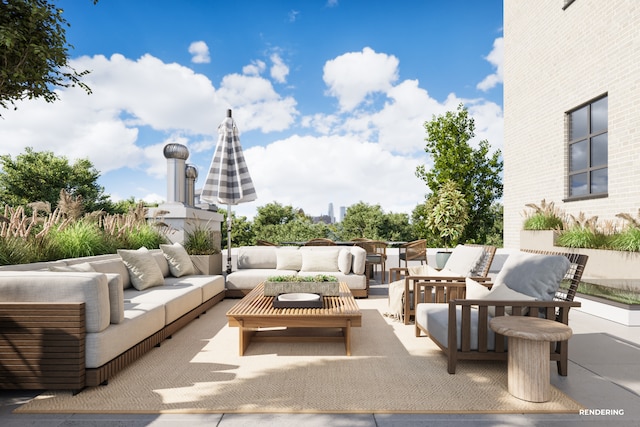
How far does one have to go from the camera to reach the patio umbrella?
663cm

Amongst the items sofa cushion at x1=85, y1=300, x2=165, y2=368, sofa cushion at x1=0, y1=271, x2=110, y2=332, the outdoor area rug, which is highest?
sofa cushion at x1=0, y1=271, x2=110, y2=332

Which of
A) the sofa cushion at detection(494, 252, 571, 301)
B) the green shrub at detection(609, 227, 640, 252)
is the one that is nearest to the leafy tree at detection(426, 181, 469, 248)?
the green shrub at detection(609, 227, 640, 252)

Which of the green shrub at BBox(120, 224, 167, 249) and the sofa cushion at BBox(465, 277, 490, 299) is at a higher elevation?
the green shrub at BBox(120, 224, 167, 249)

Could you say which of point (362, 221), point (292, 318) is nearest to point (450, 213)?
point (362, 221)

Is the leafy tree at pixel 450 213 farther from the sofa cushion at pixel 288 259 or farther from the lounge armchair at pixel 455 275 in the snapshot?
the lounge armchair at pixel 455 275

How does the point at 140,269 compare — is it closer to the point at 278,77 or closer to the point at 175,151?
the point at 175,151

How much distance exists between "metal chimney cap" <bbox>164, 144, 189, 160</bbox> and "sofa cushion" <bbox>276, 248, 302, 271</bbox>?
3517mm

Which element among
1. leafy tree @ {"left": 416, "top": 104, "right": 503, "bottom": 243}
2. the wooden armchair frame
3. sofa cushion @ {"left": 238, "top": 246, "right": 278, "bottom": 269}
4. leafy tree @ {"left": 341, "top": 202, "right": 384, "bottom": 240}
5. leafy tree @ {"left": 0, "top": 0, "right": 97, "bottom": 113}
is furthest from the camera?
leafy tree @ {"left": 341, "top": 202, "right": 384, "bottom": 240}

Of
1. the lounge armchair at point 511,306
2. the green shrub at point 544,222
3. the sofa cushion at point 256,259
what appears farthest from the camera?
the green shrub at point 544,222

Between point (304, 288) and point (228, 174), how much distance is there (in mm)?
3492

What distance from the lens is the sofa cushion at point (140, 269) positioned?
4.34 meters

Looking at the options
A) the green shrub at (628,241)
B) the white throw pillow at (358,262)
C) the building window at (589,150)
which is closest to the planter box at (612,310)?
the green shrub at (628,241)

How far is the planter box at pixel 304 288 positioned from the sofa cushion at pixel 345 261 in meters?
1.85

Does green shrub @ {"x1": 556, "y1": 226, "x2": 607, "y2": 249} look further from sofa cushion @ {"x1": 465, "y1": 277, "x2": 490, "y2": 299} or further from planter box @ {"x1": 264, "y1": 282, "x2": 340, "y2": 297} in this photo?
planter box @ {"x1": 264, "y1": 282, "x2": 340, "y2": 297}
